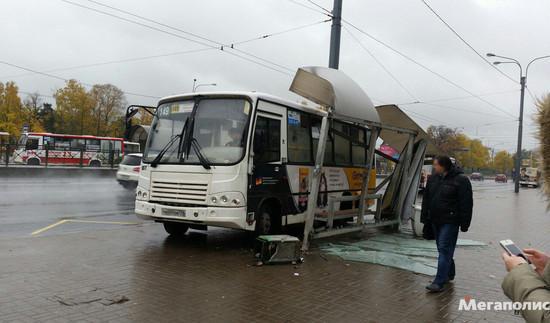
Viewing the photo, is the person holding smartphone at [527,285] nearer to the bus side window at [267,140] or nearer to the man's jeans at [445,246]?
the man's jeans at [445,246]

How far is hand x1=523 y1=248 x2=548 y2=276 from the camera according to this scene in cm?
246

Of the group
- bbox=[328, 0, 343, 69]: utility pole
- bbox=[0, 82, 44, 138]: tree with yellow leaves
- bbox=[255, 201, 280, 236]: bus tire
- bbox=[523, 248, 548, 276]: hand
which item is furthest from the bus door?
bbox=[0, 82, 44, 138]: tree with yellow leaves

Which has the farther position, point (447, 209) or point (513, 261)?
point (447, 209)

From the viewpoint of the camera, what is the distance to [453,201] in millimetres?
5863

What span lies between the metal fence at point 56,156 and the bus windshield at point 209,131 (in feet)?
84.6

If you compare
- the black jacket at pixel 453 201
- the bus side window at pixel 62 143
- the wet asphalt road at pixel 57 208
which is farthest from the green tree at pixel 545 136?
the bus side window at pixel 62 143

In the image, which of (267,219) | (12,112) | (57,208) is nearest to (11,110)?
(12,112)

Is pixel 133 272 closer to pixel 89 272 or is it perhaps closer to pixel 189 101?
pixel 89 272

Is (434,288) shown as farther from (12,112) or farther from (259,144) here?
(12,112)

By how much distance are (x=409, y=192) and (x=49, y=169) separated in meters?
24.5

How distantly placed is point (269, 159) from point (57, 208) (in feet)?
26.6

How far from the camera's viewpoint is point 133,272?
6355mm

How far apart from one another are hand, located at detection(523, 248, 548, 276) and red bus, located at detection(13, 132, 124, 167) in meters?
35.0

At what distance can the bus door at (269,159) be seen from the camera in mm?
8164
